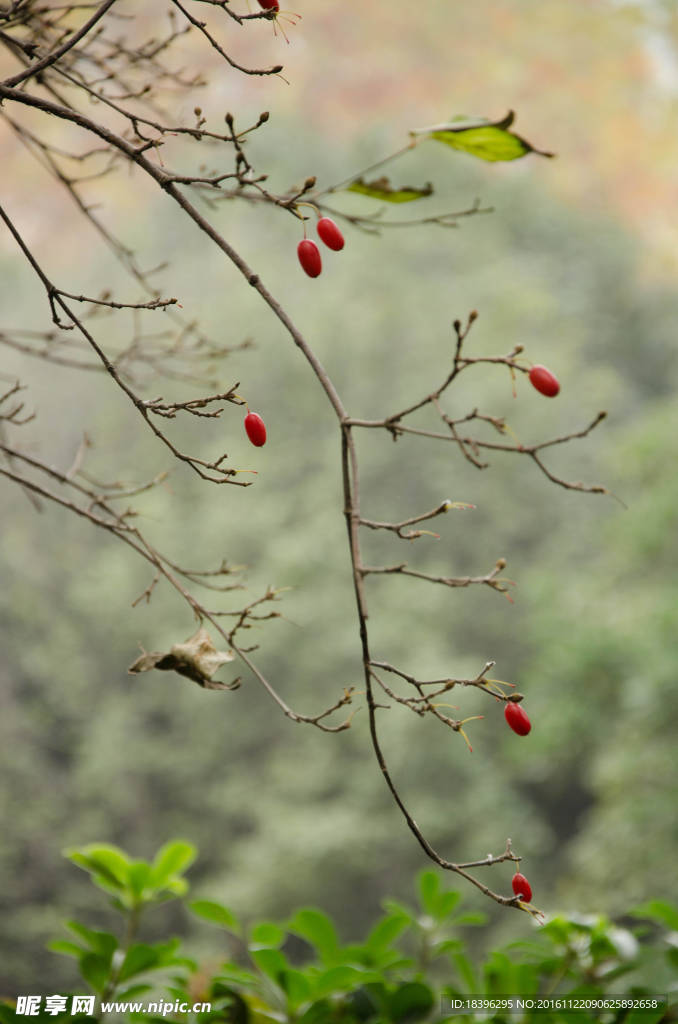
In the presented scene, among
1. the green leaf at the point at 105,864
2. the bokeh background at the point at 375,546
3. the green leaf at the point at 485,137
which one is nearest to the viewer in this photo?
the green leaf at the point at 485,137

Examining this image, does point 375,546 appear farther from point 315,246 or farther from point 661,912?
point 315,246

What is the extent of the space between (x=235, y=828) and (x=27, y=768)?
57.7 inches

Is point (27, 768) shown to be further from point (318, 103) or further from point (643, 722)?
point (318, 103)

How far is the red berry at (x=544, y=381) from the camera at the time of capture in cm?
50

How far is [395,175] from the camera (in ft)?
26.8

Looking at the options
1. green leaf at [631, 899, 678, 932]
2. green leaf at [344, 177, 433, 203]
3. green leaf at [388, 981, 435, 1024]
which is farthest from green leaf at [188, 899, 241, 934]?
green leaf at [344, 177, 433, 203]

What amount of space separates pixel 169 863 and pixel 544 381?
0.57 meters

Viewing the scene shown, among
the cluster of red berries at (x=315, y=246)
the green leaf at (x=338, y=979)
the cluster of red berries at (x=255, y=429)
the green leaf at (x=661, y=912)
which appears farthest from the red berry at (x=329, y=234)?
the green leaf at (x=661, y=912)

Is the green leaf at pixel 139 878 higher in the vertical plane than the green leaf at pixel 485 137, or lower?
lower

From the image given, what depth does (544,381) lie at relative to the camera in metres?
0.50

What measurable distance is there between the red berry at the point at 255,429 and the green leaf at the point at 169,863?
1.52 ft

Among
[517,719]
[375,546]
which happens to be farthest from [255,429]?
[375,546]

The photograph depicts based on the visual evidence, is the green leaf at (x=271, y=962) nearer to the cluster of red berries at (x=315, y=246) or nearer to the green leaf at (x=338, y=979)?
the green leaf at (x=338, y=979)

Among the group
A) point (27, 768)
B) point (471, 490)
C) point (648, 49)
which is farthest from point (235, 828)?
point (648, 49)
